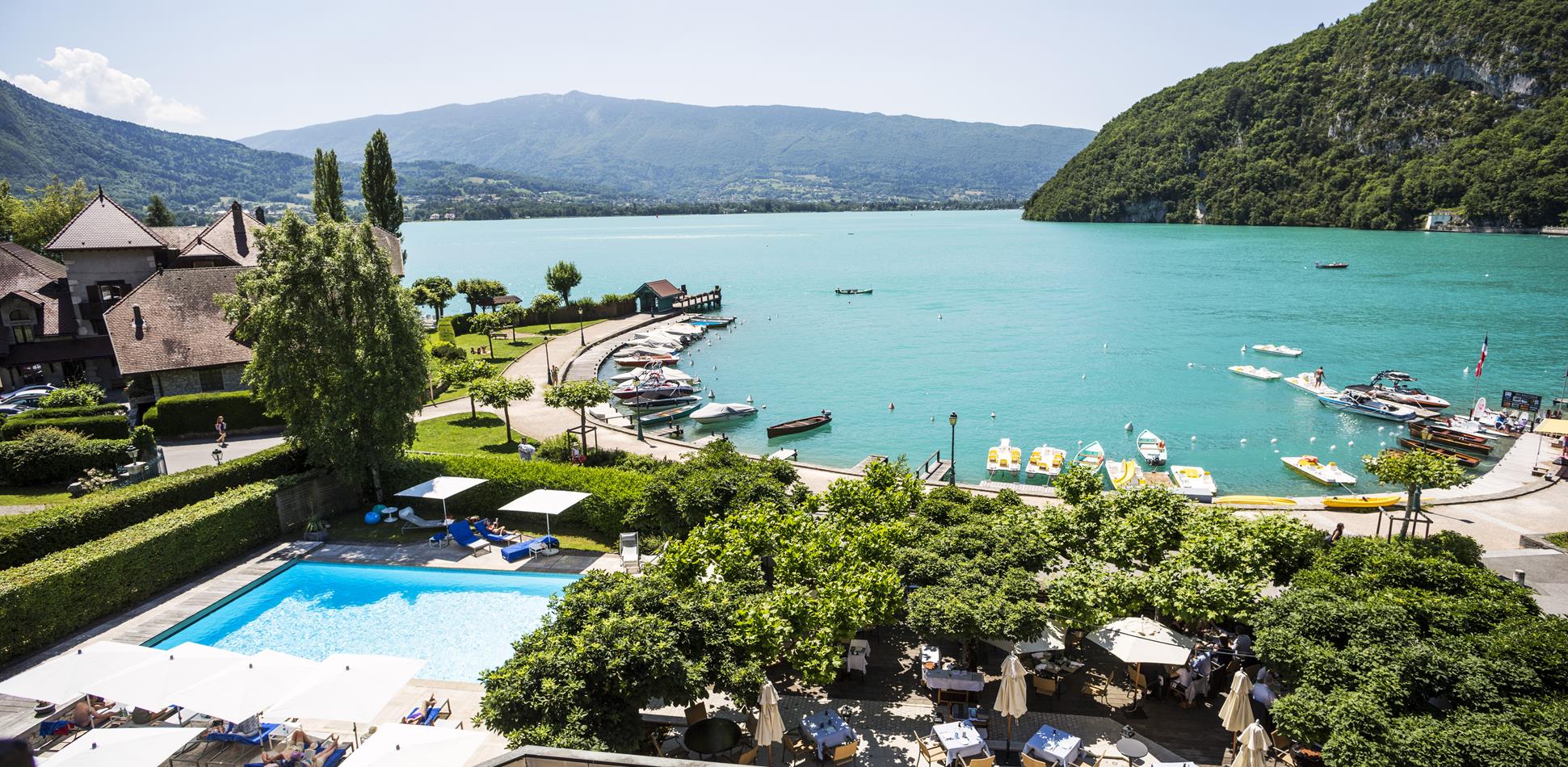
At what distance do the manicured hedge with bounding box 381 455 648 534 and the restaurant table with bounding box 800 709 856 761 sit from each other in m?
10.6

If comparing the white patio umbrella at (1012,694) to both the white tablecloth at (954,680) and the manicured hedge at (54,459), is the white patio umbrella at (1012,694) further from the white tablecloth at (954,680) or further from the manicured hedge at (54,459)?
the manicured hedge at (54,459)

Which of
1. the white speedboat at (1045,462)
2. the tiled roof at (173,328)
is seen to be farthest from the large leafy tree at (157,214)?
the white speedboat at (1045,462)

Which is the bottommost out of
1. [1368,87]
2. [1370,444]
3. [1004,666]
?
[1370,444]

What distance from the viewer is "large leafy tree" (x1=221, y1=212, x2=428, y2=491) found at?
2483 centimetres

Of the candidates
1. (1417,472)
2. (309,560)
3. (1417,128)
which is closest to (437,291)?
(309,560)

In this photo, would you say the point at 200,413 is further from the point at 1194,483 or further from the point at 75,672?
the point at 1194,483

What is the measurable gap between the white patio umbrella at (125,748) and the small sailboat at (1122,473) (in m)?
30.5

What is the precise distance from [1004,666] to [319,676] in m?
12.6

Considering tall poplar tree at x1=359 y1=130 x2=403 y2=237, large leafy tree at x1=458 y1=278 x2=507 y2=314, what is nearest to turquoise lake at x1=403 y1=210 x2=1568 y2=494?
large leafy tree at x1=458 y1=278 x2=507 y2=314

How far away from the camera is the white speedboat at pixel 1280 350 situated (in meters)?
60.6

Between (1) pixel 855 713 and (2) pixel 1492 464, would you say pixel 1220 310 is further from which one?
(1) pixel 855 713

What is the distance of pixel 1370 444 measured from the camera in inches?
1577

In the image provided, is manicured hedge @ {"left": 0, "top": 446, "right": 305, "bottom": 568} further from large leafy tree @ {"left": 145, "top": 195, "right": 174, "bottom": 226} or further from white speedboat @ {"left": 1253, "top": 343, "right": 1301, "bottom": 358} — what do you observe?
large leafy tree @ {"left": 145, "top": 195, "right": 174, "bottom": 226}

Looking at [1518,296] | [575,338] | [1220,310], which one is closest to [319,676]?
[575,338]
